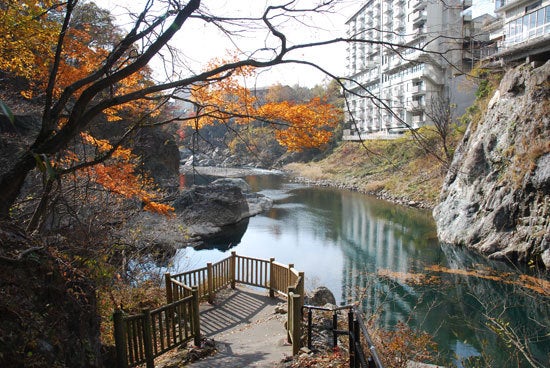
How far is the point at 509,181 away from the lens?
1666cm

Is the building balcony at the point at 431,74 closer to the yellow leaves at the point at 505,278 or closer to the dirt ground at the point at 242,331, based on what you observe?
the yellow leaves at the point at 505,278

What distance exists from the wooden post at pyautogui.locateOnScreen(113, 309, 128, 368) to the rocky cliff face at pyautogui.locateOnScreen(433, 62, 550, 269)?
14.0 metres

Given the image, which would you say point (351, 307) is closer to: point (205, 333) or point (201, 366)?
point (201, 366)

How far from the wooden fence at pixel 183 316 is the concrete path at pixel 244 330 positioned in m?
0.29

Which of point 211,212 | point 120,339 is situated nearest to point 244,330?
point 120,339

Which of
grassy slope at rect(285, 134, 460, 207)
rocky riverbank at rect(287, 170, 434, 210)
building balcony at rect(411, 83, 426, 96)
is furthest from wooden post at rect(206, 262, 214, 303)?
building balcony at rect(411, 83, 426, 96)

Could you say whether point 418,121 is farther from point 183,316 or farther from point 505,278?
point 183,316

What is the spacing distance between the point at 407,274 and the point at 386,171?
24530mm

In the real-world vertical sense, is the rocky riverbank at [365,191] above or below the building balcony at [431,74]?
below

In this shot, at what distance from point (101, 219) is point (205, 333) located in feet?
13.9

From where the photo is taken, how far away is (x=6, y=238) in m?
3.81

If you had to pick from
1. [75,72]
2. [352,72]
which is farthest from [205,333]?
[352,72]

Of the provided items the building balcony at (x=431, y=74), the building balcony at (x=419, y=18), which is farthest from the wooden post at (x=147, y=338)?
the building balcony at (x=419, y=18)

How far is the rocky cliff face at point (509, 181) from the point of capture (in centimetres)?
1488
